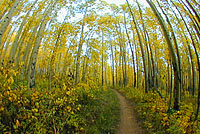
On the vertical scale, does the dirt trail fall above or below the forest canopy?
below

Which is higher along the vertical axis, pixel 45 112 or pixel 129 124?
pixel 45 112

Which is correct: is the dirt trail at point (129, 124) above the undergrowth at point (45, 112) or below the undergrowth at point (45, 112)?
below

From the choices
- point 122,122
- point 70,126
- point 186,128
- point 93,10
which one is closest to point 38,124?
point 70,126

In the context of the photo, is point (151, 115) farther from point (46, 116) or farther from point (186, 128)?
point (46, 116)

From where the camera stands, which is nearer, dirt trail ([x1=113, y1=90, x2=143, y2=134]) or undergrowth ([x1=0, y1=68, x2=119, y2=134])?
undergrowth ([x1=0, y1=68, x2=119, y2=134])

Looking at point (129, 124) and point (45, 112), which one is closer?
point (45, 112)

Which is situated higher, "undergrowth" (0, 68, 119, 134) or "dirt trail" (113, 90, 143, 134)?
"undergrowth" (0, 68, 119, 134)

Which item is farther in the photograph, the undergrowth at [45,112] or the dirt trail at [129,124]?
the dirt trail at [129,124]

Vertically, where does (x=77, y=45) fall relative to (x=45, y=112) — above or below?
above

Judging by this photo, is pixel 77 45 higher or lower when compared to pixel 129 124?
higher

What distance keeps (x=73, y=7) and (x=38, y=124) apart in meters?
6.29

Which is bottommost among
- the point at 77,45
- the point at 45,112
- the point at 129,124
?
the point at 129,124

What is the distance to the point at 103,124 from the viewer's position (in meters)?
4.55

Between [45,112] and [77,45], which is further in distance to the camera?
[77,45]
